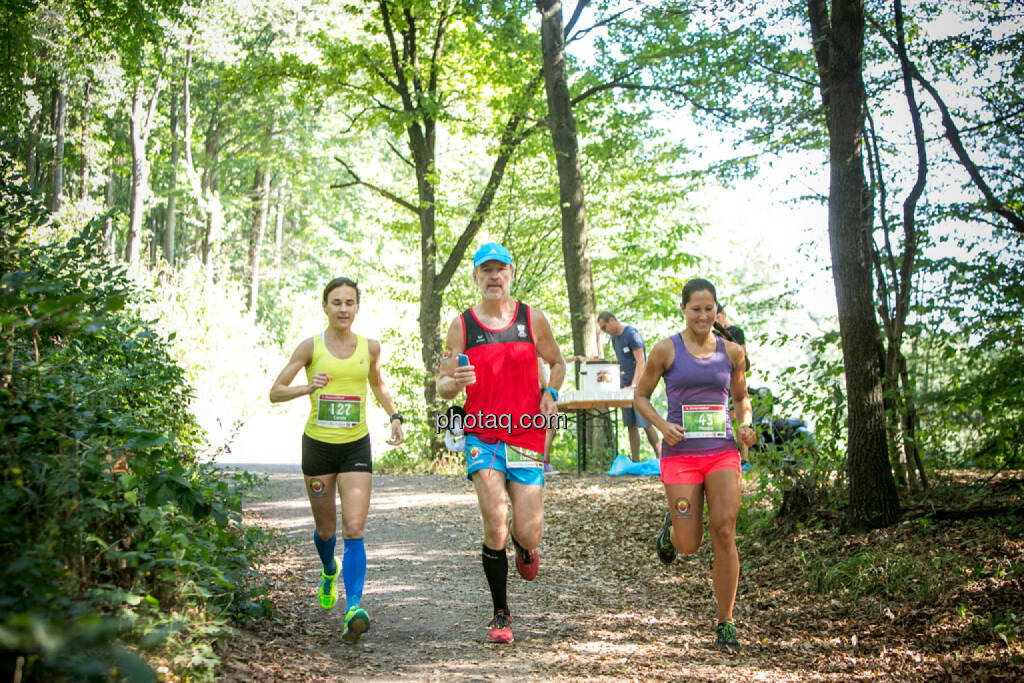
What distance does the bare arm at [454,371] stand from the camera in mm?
5508

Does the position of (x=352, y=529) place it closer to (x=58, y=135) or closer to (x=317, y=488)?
(x=317, y=488)

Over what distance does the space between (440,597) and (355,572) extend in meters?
1.42

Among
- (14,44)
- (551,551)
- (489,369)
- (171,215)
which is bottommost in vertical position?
(551,551)

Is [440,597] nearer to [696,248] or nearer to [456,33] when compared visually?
[456,33]

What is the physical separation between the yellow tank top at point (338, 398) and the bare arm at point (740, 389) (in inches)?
98.7

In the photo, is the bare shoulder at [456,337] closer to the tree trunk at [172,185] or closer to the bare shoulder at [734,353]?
the bare shoulder at [734,353]

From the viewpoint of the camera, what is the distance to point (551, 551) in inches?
356

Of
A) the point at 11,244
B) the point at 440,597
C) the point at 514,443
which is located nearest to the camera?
the point at 514,443

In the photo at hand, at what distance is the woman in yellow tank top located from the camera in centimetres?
595

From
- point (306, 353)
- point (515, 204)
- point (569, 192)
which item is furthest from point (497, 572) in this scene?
point (515, 204)

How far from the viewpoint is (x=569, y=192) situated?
14.9 meters

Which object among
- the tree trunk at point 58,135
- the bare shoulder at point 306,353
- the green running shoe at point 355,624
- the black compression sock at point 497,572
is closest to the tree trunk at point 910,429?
the black compression sock at point 497,572

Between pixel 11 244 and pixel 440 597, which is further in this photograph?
pixel 440 597

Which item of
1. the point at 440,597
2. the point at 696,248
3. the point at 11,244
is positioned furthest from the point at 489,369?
the point at 696,248
